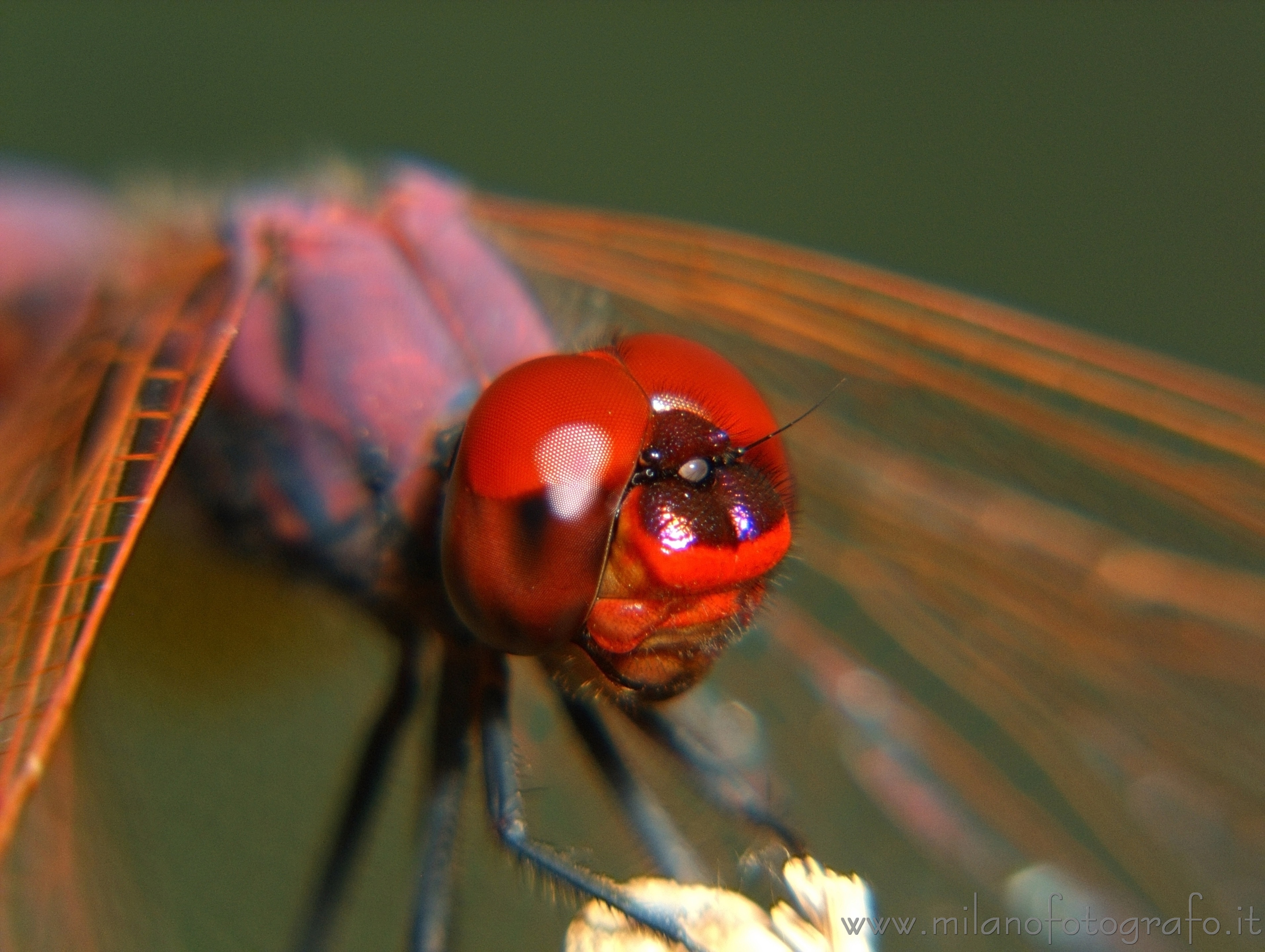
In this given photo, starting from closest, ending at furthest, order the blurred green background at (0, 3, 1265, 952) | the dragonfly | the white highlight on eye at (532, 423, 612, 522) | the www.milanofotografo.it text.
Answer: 1. the white highlight on eye at (532, 423, 612, 522)
2. the dragonfly
3. the www.milanofotografo.it text
4. the blurred green background at (0, 3, 1265, 952)

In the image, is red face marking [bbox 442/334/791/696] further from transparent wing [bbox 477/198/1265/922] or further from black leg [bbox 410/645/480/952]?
transparent wing [bbox 477/198/1265/922]

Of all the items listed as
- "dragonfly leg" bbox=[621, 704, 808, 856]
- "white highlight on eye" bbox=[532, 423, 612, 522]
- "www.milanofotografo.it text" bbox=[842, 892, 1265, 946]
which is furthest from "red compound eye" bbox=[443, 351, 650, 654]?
"www.milanofotografo.it text" bbox=[842, 892, 1265, 946]

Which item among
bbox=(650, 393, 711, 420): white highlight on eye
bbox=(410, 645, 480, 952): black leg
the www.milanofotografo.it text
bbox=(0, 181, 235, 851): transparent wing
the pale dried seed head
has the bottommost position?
the www.milanofotografo.it text

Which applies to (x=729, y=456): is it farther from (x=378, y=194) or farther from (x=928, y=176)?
(x=928, y=176)

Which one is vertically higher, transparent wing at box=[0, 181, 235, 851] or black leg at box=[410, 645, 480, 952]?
transparent wing at box=[0, 181, 235, 851]

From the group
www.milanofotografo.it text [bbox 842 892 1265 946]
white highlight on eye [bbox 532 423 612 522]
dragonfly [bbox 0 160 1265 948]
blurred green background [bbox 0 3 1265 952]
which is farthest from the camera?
blurred green background [bbox 0 3 1265 952]

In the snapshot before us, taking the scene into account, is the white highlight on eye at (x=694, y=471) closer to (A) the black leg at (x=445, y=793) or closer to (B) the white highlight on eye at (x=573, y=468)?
(B) the white highlight on eye at (x=573, y=468)

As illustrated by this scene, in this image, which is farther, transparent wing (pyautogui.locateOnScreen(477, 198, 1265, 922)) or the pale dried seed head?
transparent wing (pyautogui.locateOnScreen(477, 198, 1265, 922))

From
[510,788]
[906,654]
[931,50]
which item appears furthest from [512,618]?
[931,50]

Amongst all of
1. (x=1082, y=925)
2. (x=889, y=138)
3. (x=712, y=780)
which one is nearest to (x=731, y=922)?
(x=712, y=780)
